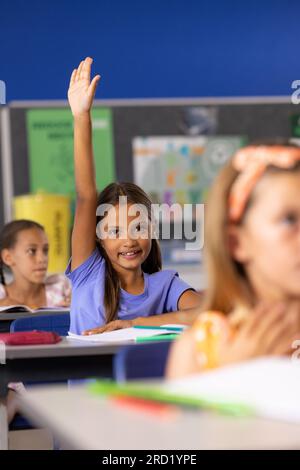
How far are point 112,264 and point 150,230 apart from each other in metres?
0.16

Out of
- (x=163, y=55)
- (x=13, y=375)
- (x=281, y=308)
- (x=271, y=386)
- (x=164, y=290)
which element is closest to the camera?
(x=271, y=386)

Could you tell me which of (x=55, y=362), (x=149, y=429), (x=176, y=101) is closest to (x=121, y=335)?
(x=55, y=362)

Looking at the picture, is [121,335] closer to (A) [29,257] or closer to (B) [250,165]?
(B) [250,165]

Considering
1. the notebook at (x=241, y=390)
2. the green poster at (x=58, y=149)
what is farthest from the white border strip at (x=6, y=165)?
the notebook at (x=241, y=390)

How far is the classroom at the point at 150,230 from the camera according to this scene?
3.23ft

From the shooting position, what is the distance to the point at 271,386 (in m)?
1.00

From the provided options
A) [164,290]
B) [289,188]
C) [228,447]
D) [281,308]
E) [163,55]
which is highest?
[163,55]

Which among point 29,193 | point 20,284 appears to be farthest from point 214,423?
point 29,193

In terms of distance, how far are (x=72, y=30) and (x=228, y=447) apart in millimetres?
5579

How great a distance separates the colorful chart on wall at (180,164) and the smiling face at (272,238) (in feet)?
15.9

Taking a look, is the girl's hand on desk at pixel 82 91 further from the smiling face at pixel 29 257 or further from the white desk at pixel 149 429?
the smiling face at pixel 29 257

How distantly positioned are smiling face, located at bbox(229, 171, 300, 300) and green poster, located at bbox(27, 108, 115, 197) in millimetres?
4695

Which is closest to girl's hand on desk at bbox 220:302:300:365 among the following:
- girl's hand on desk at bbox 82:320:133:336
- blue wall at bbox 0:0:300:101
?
girl's hand on desk at bbox 82:320:133:336

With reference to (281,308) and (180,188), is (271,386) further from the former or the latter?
(180,188)
